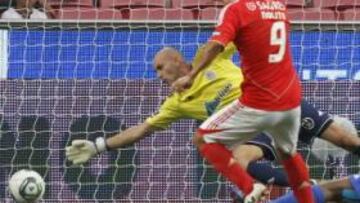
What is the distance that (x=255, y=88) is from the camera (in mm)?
6668

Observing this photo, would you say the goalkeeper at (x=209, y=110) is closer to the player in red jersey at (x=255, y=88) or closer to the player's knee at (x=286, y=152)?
the player's knee at (x=286, y=152)

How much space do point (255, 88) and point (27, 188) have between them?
2573 millimetres

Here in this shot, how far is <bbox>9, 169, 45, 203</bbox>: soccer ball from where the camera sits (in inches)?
339

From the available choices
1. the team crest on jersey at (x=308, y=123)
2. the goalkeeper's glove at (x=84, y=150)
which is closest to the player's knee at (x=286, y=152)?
the team crest on jersey at (x=308, y=123)

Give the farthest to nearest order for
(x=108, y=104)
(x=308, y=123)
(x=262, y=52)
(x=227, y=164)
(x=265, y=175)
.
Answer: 1. (x=108, y=104)
2. (x=265, y=175)
3. (x=308, y=123)
4. (x=227, y=164)
5. (x=262, y=52)

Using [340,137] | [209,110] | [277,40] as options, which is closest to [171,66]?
[209,110]

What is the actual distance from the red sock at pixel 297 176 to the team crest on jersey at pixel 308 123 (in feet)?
2.35

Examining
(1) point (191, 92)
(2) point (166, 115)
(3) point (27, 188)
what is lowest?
(3) point (27, 188)

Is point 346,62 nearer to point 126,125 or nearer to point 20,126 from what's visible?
point 126,125

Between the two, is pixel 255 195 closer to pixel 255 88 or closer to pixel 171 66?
pixel 255 88

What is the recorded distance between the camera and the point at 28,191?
339 inches

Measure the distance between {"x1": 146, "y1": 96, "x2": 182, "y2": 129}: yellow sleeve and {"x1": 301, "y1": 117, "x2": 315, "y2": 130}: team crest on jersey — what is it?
0.87 m

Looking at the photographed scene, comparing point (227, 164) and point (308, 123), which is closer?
point (227, 164)

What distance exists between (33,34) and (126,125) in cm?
103
